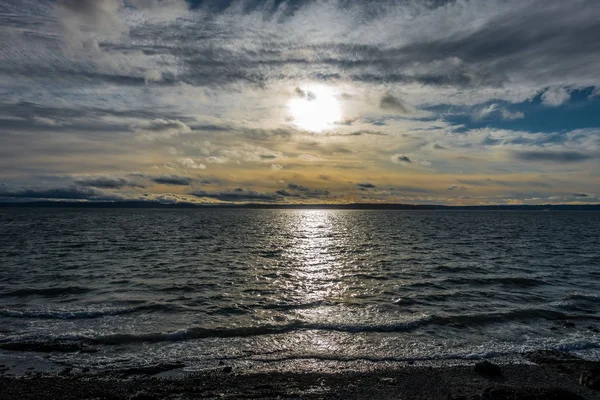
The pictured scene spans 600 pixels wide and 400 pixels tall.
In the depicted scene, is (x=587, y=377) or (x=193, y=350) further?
(x=193, y=350)

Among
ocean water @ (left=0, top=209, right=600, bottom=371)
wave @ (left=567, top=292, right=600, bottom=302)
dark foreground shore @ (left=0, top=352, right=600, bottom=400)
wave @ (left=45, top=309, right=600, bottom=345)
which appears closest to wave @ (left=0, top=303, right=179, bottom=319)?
ocean water @ (left=0, top=209, right=600, bottom=371)

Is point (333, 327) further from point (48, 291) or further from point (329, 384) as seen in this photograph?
point (48, 291)

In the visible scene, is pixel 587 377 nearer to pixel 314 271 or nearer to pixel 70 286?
pixel 314 271

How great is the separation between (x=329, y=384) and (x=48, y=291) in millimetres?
20223

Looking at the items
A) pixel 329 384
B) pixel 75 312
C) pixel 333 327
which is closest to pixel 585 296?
pixel 333 327

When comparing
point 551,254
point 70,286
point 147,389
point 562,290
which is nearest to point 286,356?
point 147,389

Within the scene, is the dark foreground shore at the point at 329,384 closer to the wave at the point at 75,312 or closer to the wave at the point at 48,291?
the wave at the point at 75,312

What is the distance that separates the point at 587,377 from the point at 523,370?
1.74 meters

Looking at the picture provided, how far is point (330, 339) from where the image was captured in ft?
51.2

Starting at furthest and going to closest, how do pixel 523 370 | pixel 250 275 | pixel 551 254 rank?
pixel 551 254 < pixel 250 275 < pixel 523 370

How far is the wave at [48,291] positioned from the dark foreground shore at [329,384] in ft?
40.1

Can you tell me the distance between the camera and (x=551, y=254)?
44438 millimetres

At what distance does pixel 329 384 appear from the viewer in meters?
11.6

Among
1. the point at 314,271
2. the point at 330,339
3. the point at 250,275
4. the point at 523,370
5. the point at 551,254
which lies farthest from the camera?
the point at 551,254
